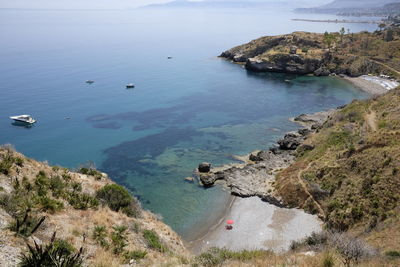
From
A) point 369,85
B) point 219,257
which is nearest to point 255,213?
point 219,257

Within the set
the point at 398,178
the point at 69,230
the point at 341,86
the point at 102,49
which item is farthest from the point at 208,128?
the point at 102,49

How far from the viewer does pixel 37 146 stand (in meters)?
55.3

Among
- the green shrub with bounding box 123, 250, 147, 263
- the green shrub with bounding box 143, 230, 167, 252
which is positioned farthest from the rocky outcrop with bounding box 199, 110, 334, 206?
the green shrub with bounding box 123, 250, 147, 263

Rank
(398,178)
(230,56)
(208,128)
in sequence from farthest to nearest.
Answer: (230,56)
(208,128)
(398,178)

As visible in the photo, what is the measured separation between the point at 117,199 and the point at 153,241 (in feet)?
18.7

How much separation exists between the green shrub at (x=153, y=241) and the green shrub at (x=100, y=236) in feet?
9.78

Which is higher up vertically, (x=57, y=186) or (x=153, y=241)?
(x=57, y=186)

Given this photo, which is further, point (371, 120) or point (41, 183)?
point (371, 120)

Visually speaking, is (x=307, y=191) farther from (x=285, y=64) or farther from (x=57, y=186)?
(x=285, y=64)

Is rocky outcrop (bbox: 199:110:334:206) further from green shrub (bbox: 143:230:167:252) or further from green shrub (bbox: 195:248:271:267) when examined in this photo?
green shrub (bbox: 195:248:271:267)

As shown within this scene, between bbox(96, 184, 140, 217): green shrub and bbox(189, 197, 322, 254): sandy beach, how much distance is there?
8262mm

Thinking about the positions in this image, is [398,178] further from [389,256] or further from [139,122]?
[139,122]

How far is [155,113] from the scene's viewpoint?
73375 mm

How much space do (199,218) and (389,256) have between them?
73.5ft
